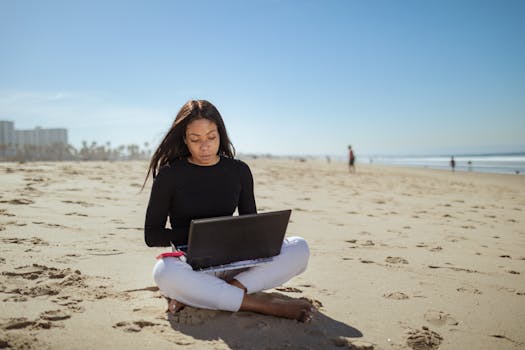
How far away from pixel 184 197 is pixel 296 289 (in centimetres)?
121

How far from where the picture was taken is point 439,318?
2.44 meters

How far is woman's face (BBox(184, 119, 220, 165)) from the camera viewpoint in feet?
8.41

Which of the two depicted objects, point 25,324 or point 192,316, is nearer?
point 25,324

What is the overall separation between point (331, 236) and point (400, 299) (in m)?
2.21

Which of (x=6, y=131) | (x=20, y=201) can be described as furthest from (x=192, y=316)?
(x=6, y=131)

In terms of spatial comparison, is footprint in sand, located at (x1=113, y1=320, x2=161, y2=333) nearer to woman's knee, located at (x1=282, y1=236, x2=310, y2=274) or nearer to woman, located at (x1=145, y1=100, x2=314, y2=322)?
woman, located at (x1=145, y1=100, x2=314, y2=322)

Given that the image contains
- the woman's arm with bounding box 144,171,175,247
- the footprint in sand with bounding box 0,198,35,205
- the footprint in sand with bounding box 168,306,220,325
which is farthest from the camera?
the footprint in sand with bounding box 0,198,35,205

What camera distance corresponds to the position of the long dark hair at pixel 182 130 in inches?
102

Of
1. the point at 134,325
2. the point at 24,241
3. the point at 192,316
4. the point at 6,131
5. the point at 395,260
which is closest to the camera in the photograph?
the point at 134,325

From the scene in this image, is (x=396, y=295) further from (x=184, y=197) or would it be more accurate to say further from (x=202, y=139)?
(x=202, y=139)

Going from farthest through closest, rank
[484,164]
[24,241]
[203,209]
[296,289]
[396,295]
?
[484,164]
[24,241]
[296,289]
[396,295]
[203,209]

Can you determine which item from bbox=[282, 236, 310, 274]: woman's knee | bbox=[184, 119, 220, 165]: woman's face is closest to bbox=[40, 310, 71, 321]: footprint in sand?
bbox=[184, 119, 220, 165]: woman's face

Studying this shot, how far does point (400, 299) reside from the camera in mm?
2756

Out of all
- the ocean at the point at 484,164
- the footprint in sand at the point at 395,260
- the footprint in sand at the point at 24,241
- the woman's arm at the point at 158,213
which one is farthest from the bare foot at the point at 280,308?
the ocean at the point at 484,164
